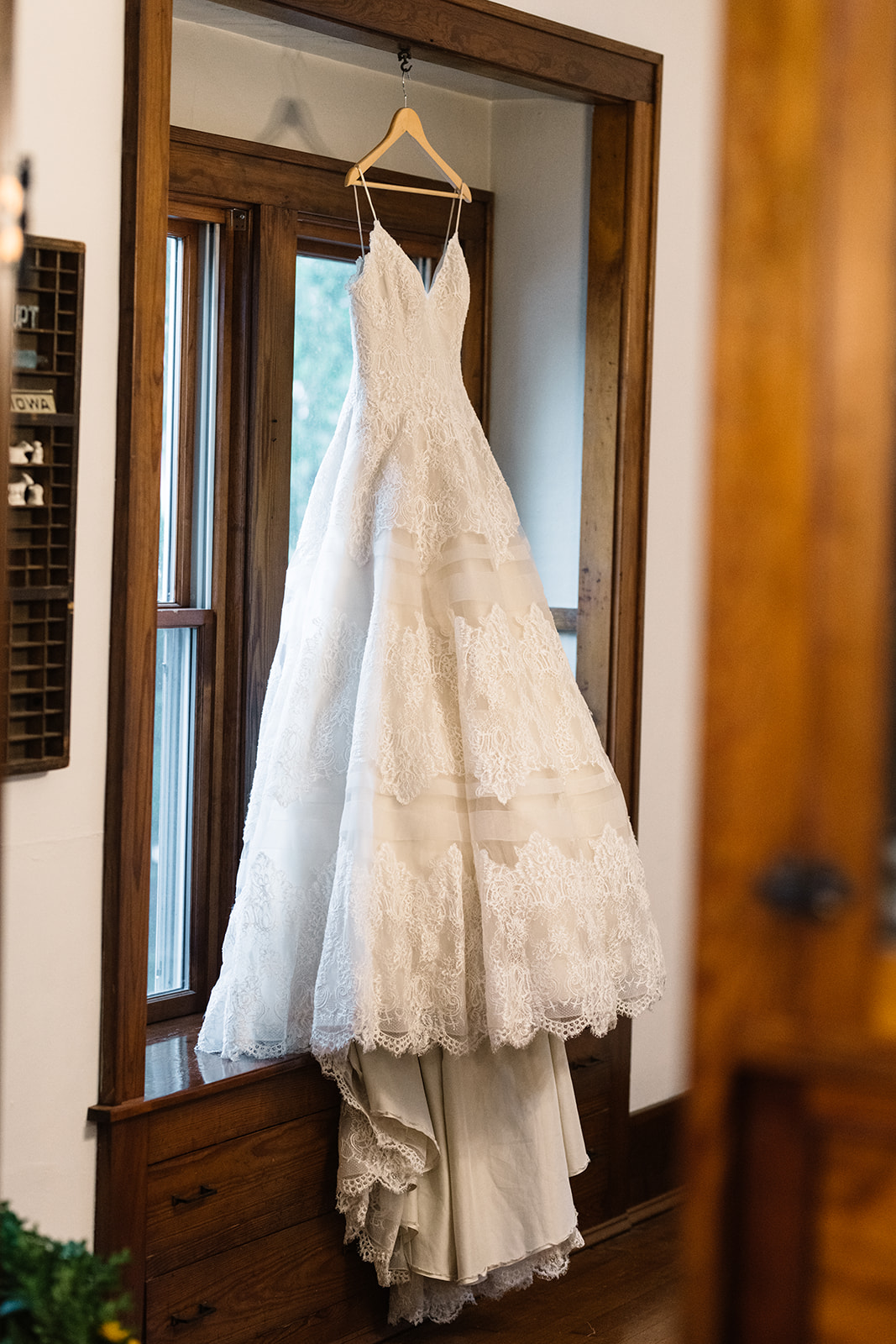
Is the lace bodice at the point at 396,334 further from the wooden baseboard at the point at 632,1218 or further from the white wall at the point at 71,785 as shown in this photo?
the wooden baseboard at the point at 632,1218

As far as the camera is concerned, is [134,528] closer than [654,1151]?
Yes

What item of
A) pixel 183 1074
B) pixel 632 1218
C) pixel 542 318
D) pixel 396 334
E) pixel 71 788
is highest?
pixel 542 318

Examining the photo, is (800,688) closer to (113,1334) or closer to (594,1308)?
(113,1334)

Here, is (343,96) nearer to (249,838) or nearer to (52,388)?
(52,388)

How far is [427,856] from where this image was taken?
2283 mm

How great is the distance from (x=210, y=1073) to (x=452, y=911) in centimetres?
49

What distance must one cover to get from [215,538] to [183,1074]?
3.59 ft

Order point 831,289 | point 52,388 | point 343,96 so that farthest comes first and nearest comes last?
point 343,96, point 52,388, point 831,289

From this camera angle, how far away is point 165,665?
9.33 ft

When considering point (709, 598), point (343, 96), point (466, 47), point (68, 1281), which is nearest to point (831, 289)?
point (709, 598)

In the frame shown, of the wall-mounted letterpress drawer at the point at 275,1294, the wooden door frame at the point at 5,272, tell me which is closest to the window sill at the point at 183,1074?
the wall-mounted letterpress drawer at the point at 275,1294

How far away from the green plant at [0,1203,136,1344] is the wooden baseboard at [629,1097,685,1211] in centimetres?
184

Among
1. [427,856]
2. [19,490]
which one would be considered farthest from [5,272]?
[427,856]

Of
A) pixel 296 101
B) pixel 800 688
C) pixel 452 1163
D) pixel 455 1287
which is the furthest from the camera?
pixel 296 101
